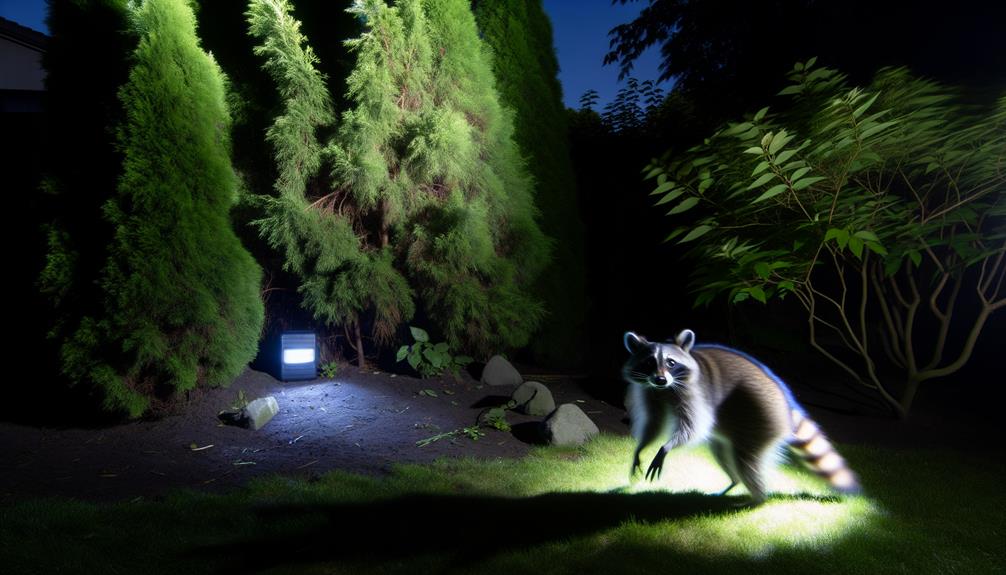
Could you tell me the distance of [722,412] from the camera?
249cm

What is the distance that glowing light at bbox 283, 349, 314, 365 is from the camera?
5270 mm

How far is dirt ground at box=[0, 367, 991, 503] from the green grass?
0.43m

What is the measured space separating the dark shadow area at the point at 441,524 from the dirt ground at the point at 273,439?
0.75 meters

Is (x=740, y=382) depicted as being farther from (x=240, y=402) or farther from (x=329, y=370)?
(x=329, y=370)

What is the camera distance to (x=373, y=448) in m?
3.94

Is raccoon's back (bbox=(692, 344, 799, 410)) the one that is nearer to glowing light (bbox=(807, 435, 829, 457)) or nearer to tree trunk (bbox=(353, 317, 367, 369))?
glowing light (bbox=(807, 435, 829, 457))

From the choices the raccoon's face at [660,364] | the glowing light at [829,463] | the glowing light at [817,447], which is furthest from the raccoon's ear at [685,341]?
the glowing light at [829,463]

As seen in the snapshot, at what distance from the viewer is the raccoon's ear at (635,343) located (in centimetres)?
240

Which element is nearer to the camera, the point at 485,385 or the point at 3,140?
the point at 485,385

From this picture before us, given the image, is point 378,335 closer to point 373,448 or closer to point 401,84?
point 373,448

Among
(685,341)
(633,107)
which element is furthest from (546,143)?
(685,341)

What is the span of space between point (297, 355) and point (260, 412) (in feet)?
3.29

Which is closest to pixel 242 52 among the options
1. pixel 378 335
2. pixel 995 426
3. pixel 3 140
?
pixel 3 140

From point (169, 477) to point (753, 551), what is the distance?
326 centimetres
